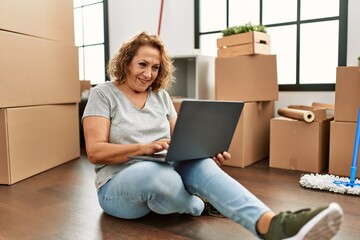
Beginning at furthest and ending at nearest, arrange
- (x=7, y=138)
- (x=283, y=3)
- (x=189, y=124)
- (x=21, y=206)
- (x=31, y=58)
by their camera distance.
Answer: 1. (x=283, y=3)
2. (x=31, y=58)
3. (x=7, y=138)
4. (x=21, y=206)
5. (x=189, y=124)

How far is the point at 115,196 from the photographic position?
132cm

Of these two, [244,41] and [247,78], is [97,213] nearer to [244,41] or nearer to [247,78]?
[247,78]

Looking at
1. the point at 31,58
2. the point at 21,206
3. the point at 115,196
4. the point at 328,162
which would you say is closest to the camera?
the point at 115,196

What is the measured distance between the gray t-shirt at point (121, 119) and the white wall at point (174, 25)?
1659mm

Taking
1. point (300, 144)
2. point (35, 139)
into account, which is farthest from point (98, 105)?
point (300, 144)

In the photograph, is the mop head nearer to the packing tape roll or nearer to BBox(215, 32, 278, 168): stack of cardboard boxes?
the packing tape roll

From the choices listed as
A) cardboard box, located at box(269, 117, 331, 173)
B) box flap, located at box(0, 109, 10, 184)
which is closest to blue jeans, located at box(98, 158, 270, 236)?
box flap, located at box(0, 109, 10, 184)

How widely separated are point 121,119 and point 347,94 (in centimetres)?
149

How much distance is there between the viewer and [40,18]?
2270 millimetres

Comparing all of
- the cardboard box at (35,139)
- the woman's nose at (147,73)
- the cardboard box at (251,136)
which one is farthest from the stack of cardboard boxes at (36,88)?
the cardboard box at (251,136)

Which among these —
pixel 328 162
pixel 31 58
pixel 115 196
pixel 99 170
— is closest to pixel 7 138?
pixel 31 58

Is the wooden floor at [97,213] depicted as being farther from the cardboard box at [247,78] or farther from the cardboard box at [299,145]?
the cardboard box at [247,78]

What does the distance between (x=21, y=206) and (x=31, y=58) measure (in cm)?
97

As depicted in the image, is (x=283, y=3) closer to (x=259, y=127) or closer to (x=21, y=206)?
(x=259, y=127)
